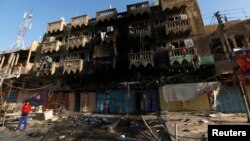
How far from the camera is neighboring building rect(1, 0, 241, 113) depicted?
20469 mm

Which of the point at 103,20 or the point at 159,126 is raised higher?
the point at 103,20

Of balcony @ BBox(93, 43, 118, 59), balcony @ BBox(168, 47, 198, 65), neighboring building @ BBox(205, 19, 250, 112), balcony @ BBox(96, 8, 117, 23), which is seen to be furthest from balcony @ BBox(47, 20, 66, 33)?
neighboring building @ BBox(205, 19, 250, 112)

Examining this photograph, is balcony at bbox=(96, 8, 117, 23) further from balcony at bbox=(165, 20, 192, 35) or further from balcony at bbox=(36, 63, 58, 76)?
balcony at bbox=(36, 63, 58, 76)

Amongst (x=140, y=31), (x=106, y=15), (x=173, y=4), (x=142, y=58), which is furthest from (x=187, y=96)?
(x=106, y=15)

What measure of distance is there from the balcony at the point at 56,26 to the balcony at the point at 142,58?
45.5 feet

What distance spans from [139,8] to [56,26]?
44.9 ft

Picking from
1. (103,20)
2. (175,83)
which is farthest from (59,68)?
(175,83)

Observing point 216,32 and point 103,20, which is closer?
point 216,32

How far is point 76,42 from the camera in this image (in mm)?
26047

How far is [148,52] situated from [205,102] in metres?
8.07

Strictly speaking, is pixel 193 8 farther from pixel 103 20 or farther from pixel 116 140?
pixel 116 140

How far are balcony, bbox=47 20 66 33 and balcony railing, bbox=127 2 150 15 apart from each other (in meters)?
11.4

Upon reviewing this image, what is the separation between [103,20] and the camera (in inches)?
1019

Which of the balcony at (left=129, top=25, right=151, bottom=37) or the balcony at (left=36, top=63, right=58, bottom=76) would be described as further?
the balcony at (left=36, top=63, right=58, bottom=76)
